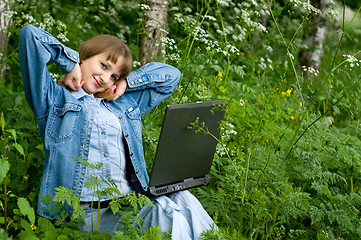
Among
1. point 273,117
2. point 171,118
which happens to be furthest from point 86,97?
point 273,117

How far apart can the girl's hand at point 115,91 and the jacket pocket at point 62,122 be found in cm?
23

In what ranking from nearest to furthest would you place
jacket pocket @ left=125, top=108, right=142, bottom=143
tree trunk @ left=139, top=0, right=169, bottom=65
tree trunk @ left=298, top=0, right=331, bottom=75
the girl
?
the girl, jacket pocket @ left=125, top=108, right=142, bottom=143, tree trunk @ left=139, top=0, right=169, bottom=65, tree trunk @ left=298, top=0, right=331, bottom=75

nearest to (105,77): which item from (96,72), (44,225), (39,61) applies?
(96,72)

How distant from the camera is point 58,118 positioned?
7.47 feet

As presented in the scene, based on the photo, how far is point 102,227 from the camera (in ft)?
7.47

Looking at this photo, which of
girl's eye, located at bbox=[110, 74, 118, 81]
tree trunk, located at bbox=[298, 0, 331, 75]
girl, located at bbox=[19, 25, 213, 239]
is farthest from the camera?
tree trunk, located at bbox=[298, 0, 331, 75]

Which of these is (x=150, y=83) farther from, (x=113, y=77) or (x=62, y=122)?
(x=62, y=122)

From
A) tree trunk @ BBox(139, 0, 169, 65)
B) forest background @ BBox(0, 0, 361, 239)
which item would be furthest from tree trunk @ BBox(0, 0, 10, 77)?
tree trunk @ BBox(139, 0, 169, 65)

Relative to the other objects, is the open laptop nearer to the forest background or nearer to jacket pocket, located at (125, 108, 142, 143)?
the forest background

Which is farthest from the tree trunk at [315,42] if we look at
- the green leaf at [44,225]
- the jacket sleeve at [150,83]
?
the green leaf at [44,225]

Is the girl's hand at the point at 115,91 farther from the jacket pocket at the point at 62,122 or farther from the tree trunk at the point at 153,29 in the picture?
the tree trunk at the point at 153,29

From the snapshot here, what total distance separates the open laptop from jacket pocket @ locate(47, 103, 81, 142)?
0.43m

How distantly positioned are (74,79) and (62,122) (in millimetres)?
218

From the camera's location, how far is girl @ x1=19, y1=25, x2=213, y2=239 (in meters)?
2.16
